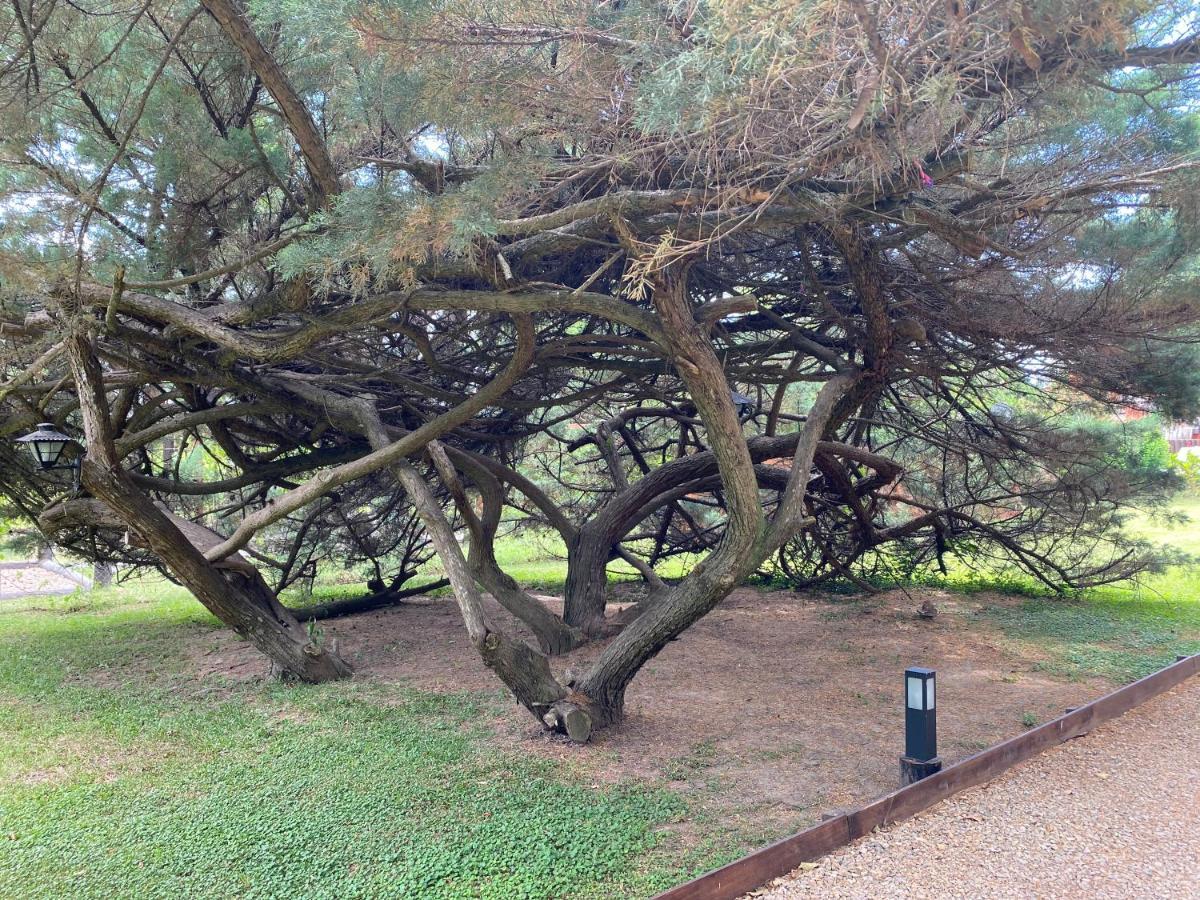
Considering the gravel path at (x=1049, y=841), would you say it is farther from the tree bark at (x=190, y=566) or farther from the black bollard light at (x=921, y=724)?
the tree bark at (x=190, y=566)

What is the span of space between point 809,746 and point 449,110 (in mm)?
3692

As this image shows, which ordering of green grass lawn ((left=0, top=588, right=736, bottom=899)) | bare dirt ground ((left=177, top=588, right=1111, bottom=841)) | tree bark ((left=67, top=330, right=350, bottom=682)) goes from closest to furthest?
green grass lawn ((left=0, top=588, right=736, bottom=899)), bare dirt ground ((left=177, top=588, right=1111, bottom=841)), tree bark ((left=67, top=330, right=350, bottom=682))

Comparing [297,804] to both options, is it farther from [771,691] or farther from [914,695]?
[771,691]

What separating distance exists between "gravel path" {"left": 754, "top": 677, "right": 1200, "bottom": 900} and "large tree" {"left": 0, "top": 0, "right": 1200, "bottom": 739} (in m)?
1.64

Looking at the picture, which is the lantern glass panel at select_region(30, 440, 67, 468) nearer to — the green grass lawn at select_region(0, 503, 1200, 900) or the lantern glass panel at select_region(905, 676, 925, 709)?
the green grass lawn at select_region(0, 503, 1200, 900)

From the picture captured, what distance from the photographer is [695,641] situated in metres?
7.16

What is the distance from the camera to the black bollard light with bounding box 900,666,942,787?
12.3ft

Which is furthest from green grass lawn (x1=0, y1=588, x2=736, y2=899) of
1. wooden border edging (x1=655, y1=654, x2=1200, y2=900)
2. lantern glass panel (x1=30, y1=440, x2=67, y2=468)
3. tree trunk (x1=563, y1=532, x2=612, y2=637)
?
lantern glass panel (x1=30, y1=440, x2=67, y2=468)

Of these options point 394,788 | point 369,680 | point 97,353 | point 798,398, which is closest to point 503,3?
point 97,353

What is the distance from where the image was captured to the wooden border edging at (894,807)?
2908 millimetres

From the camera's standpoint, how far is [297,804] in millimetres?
3875

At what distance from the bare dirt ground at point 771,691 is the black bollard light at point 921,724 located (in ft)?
0.77

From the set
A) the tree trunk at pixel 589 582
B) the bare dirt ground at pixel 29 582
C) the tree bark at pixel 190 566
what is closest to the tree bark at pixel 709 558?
the tree trunk at pixel 589 582

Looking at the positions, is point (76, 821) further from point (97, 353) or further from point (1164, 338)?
point (1164, 338)
